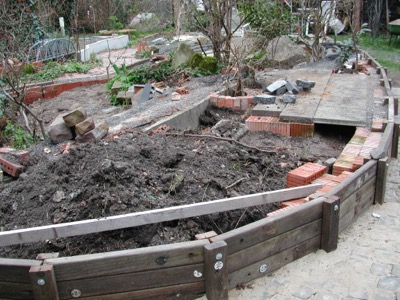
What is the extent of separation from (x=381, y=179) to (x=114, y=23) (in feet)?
69.3

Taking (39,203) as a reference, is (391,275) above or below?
below

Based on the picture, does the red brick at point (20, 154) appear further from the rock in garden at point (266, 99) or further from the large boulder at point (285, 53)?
the large boulder at point (285, 53)

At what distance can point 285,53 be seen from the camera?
12.3 metres

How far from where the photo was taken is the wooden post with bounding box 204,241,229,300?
120 inches

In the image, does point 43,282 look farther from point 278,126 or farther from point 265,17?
point 265,17

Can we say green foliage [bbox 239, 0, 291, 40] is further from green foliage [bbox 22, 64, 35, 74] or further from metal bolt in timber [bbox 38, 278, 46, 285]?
metal bolt in timber [bbox 38, 278, 46, 285]

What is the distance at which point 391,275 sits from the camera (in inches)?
139

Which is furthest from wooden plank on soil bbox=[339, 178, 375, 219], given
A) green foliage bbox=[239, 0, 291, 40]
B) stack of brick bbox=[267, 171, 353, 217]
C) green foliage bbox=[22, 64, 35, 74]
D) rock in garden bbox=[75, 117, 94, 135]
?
green foliage bbox=[22, 64, 35, 74]

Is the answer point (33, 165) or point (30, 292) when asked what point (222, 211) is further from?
point (33, 165)

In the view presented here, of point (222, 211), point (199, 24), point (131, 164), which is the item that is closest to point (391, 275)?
point (222, 211)

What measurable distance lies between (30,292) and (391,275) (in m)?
2.61

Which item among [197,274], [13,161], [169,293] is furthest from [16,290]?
[13,161]

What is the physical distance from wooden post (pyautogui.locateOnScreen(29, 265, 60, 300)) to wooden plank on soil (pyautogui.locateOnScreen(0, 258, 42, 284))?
0.18 feet

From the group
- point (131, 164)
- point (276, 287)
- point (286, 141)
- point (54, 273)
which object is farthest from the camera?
point (286, 141)
